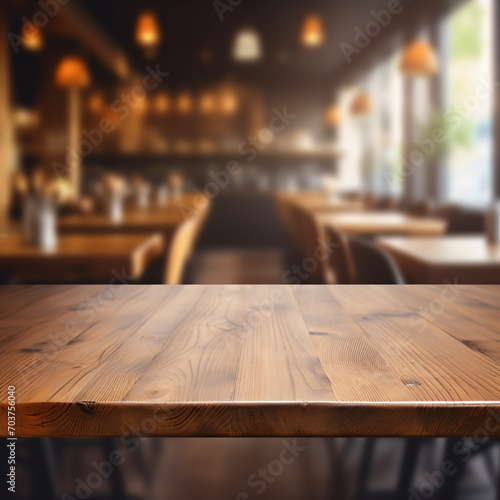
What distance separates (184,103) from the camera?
10.5 metres

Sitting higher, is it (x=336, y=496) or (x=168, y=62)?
(x=168, y=62)

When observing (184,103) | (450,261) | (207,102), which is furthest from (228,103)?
(450,261)

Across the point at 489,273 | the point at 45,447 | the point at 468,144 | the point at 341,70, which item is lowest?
the point at 45,447

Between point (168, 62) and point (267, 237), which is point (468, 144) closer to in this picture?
point (267, 237)

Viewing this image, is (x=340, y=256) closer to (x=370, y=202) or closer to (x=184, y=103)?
(x=370, y=202)

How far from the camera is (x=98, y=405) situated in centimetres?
56

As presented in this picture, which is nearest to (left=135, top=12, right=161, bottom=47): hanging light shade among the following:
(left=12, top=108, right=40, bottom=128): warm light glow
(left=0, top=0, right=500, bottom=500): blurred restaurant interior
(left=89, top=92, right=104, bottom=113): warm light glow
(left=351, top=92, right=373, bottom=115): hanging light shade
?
(left=0, top=0, right=500, bottom=500): blurred restaurant interior

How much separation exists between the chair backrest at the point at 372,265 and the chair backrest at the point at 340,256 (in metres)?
0.18

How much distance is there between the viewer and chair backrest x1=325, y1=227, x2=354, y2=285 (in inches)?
74.3

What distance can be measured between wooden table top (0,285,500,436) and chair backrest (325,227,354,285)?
0.84 meters

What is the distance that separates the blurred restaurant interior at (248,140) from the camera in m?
2.40

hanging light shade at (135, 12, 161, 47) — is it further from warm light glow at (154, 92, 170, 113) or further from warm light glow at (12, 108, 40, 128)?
warm light glow at (154, 92, 170, 113)

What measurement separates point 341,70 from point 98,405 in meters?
10.4

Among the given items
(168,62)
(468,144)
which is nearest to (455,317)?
(468,144)
